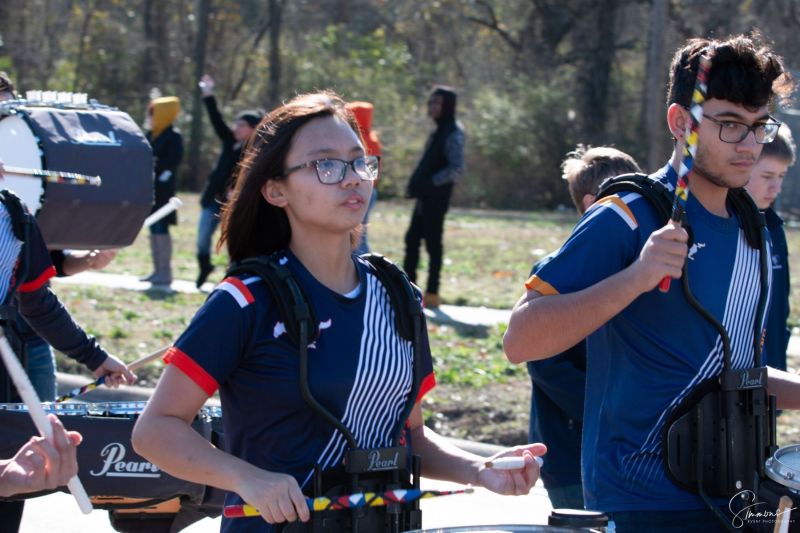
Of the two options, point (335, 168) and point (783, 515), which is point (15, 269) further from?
point (783, 515)

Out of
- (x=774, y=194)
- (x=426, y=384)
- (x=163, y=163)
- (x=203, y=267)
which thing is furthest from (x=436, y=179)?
(x=426, y=384)

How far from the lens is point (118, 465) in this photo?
4406mm

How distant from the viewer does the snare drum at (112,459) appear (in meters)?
4.33

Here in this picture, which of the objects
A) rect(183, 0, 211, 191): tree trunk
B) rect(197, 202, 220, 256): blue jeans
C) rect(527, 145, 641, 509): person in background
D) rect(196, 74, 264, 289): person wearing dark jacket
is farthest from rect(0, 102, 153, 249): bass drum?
rect(183, 0, 211, 191): tree trunk

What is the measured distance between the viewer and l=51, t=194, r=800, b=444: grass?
8.65 m

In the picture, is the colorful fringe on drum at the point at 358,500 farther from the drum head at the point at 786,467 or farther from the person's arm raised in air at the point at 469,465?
the drum head at the point at 786,467

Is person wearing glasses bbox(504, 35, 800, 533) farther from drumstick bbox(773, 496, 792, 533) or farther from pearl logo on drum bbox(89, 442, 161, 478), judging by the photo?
pearl logo on drum bbox(89, 442, 161, 478)

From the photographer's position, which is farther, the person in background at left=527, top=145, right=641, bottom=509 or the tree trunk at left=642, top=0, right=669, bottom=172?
the tree trunk at left=642, top=0, right=669, bottom=172

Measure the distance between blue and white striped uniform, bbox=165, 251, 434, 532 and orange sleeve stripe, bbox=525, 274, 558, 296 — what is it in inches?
17.0

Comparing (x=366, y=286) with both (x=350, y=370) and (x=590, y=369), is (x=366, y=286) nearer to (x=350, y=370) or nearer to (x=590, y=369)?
(x=350, y=370)

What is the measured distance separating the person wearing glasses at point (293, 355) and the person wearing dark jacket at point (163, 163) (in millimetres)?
10044

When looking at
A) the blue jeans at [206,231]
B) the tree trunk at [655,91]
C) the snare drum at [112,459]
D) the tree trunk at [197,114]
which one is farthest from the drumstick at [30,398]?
the tree trunk at [197,114]

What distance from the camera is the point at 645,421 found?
3301 mm

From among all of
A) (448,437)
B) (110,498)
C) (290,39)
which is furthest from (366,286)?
(290,39)
